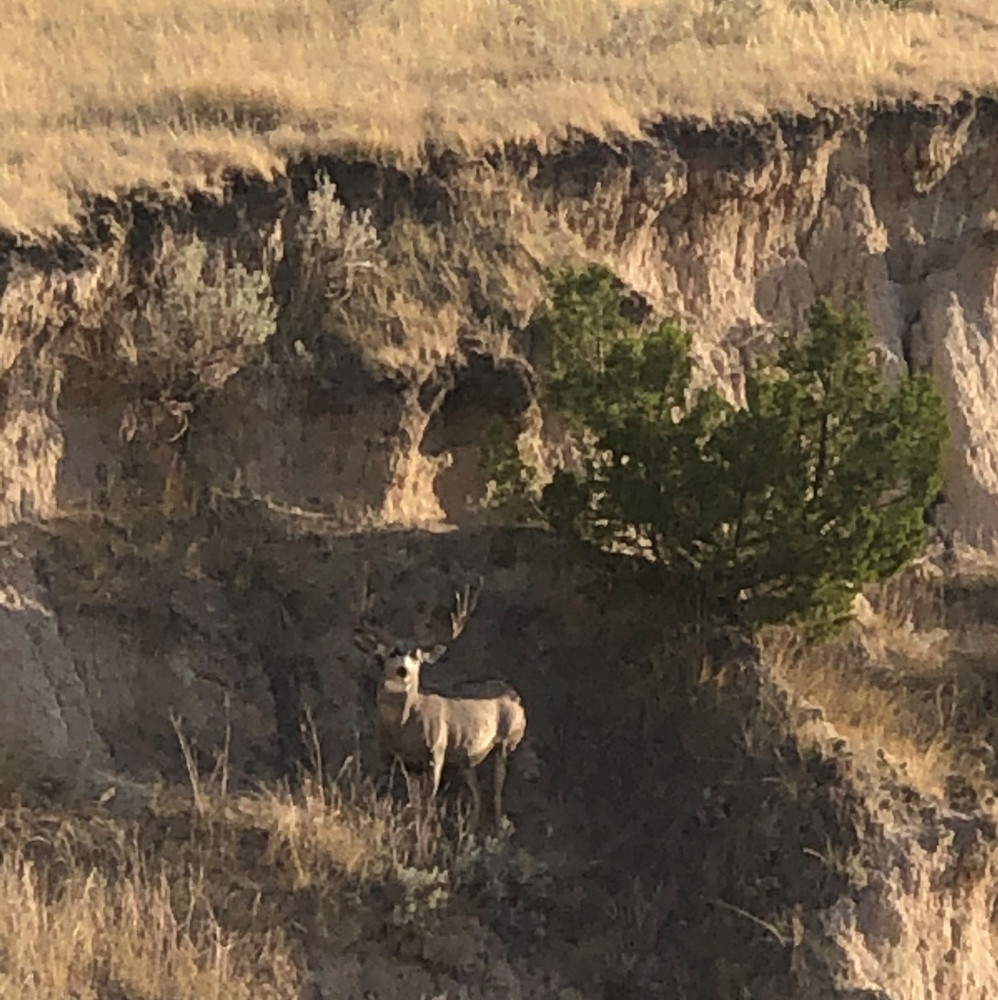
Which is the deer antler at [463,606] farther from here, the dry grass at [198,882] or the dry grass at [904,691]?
the dry grass at [904,691]

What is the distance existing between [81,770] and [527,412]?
3595 millimetres

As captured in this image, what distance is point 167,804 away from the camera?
8375 millimetres

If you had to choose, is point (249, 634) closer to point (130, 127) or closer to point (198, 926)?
point (198, 926)

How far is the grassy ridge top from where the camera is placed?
10711mm

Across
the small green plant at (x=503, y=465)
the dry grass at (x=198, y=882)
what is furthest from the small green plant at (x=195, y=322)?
the dry grass at (x=198, y=882)

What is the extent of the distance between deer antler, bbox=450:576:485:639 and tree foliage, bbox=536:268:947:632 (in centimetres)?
75

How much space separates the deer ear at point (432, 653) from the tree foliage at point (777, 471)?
102 cm

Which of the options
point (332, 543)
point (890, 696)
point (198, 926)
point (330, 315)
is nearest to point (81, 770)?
point (198, 926)

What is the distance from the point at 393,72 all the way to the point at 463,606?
15.2 ft

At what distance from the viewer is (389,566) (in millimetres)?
9758

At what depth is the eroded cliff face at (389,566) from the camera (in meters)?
8.30

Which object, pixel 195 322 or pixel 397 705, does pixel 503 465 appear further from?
pixel 397 705

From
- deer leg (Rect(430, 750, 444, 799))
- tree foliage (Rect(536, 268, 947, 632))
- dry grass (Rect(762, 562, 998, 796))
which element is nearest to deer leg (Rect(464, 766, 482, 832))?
deer leg (Rect(430, 750, 444, 799))

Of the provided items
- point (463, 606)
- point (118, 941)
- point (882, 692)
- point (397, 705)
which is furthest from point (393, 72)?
point (118, 941)
